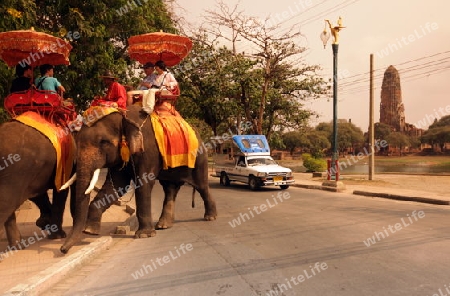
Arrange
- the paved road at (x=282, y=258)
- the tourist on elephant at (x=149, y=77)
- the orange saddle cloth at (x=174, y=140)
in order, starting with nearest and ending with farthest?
the paved road at (x=282, y=258) → the orange saddle cloth at (x=174, y=140) → the tourist on elephant at (x=149, y=77)

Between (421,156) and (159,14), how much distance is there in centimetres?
5859

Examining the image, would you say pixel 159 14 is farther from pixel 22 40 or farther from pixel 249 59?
pixel 249 59

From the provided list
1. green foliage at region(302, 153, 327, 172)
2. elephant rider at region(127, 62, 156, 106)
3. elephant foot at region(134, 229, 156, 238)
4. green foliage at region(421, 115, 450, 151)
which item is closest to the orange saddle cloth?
elephant rider at region(127, 62, 156, 106)

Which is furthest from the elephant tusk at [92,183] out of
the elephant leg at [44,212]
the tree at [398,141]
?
the tree at [398,141]

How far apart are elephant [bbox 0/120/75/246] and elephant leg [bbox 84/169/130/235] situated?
1.07 meters

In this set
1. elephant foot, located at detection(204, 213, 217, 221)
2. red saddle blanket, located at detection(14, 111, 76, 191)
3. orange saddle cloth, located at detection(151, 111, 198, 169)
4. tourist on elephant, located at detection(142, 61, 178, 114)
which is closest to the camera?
red saddle blanket, located at detection(14, 111, 76, 191)

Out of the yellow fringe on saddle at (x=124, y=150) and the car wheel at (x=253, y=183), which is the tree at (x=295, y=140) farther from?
the yellow fringe on saddle at (x=124, y=150)

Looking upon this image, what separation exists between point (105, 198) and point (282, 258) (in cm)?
366

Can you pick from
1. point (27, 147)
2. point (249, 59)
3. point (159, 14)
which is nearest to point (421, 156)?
point (249, 59)

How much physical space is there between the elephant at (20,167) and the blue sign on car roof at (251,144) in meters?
14.3

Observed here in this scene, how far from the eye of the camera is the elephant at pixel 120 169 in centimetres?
704

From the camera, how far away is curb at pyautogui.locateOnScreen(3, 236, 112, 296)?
4758mm

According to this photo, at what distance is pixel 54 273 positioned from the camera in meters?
5.42

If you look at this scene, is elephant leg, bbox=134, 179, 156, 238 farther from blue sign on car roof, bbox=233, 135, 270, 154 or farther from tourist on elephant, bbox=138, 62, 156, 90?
blue sign on car roof, bbox=233, 135, 270, 154
